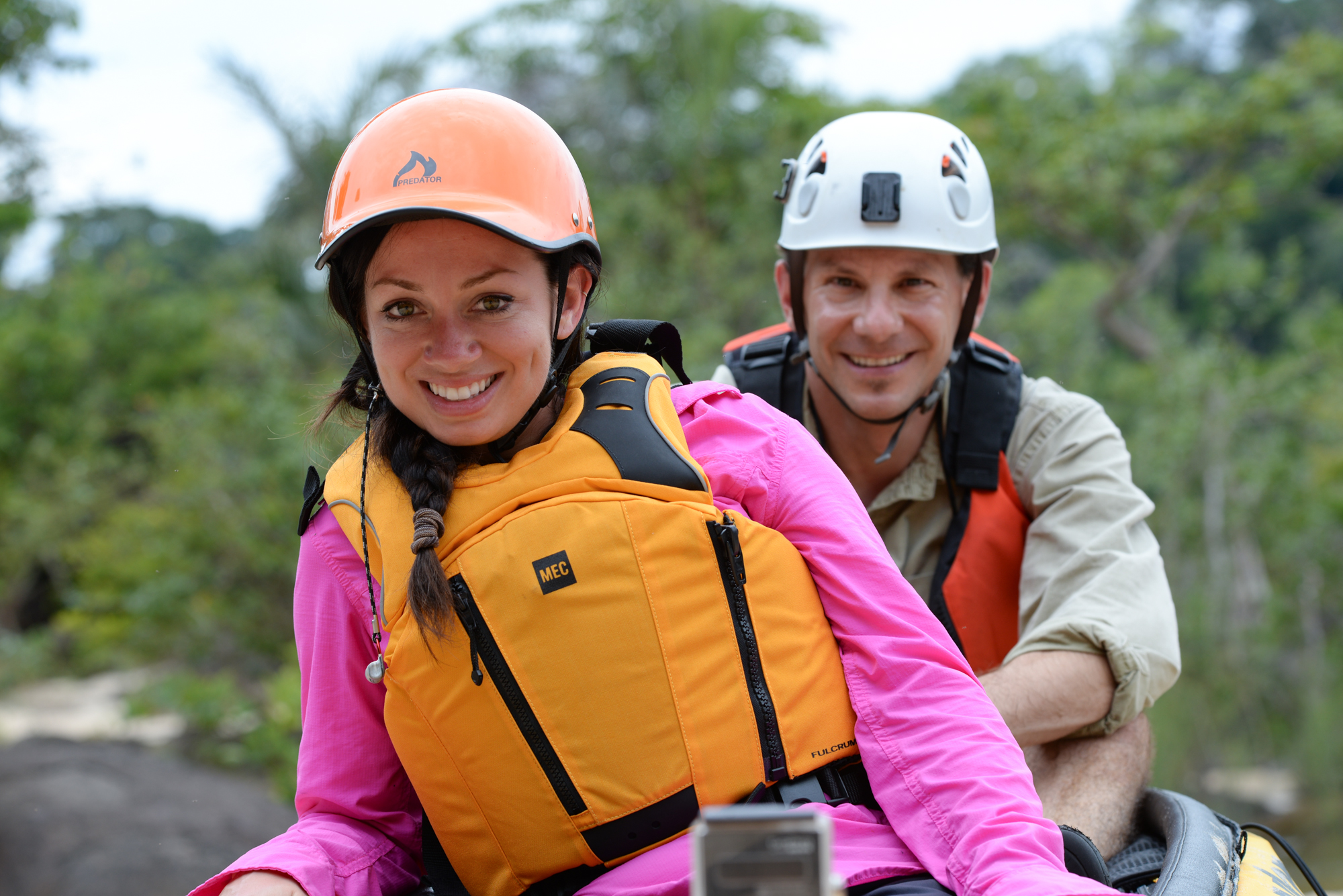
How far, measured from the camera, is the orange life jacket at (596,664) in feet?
5.64

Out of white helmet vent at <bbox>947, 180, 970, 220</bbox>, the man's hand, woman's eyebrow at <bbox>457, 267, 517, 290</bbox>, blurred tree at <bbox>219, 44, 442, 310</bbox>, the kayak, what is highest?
blurred tree at <bbox>219, 44, 442, 310</bbox>

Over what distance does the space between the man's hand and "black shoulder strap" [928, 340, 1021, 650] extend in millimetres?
322

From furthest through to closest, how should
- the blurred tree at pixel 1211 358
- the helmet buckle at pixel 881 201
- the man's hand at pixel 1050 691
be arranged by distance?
the blurred tree at pixel 1211 358
the helmet buckle at pixel 881 201
the man's hand at pixel 1050 691

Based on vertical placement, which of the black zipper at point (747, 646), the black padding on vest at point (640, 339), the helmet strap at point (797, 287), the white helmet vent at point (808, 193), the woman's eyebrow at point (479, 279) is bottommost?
the black zipper at point (747, 646)

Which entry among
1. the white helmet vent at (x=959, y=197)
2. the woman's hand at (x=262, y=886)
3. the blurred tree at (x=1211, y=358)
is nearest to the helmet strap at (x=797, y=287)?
the white helmet vent at (x=959, y=197)

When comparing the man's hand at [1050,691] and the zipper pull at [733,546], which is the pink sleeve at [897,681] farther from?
the man's hand at [1050,691]

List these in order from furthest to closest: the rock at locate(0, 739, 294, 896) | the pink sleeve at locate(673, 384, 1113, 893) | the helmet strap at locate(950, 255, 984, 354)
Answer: the rock at locate(0, 739, 294, 896) → the helmet strap at locate(950, 255, 984, 354) → the pink sleeve at locate(673, 384, 1113, 893)

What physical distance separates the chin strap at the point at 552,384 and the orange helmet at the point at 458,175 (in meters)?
0.06

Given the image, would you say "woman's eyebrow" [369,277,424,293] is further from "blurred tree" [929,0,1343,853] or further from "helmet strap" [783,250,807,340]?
"blurred tree" [929,0,1343,853]

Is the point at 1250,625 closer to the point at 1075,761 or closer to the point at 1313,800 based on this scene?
the point at 1313,800

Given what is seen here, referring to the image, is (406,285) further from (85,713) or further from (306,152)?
(85,713)

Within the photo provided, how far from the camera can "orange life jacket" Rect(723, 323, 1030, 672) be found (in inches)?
115

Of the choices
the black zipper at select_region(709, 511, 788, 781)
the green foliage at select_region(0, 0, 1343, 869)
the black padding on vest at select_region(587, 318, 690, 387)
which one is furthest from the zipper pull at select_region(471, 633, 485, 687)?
the green foliage at select_region(0, 0, 1343, 869)

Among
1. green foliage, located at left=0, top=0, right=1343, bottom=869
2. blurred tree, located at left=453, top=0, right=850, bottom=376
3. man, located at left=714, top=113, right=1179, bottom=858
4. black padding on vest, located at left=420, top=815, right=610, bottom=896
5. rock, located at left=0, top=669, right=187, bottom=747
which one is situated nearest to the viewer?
black padding on vest, located at left=420, top=815, right=610, bottom=896
